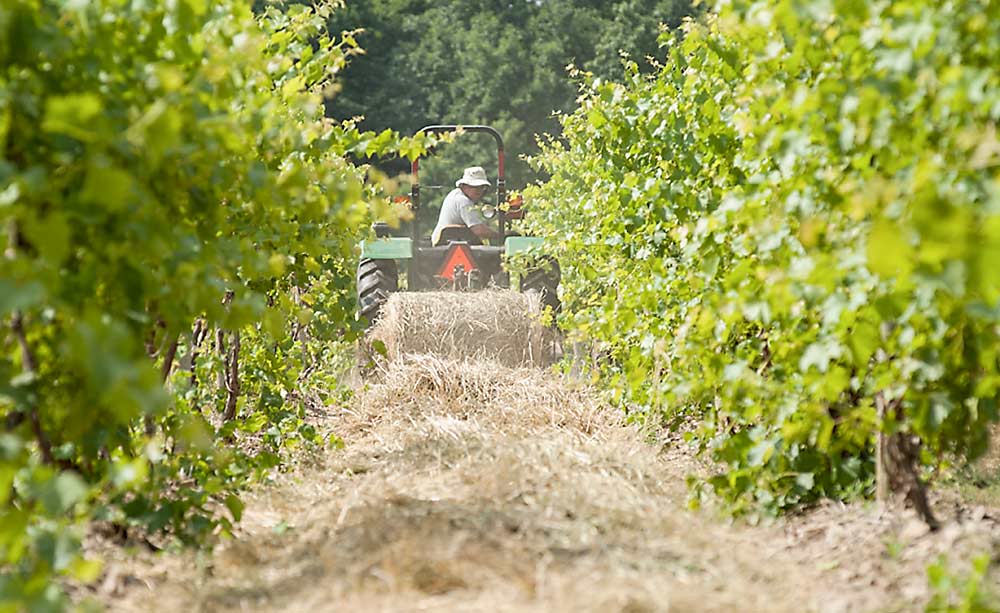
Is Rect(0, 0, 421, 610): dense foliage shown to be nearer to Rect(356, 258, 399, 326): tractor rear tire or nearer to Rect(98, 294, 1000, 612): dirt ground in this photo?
Rect(98, 294, 1000, 612): dirt ground

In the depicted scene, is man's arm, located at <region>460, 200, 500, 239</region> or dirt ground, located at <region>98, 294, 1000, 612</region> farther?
man's arm, located at <region>460, 200, 500, 239</region>

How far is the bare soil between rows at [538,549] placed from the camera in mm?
2719

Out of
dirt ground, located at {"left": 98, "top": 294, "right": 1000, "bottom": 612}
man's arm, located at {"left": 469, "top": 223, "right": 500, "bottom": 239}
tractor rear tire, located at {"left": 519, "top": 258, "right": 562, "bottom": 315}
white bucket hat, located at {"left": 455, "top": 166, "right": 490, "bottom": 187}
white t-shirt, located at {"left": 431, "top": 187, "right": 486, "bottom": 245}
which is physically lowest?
dirt ground, located at {"left": 98, "top": 294, "right": 1000, "bottom": 612}

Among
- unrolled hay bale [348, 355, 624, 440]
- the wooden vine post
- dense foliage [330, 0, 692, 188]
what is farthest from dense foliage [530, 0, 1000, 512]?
dense foliage [330, 0, 692, 188]

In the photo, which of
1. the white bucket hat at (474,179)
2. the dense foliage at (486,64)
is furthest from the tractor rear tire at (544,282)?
the dense foliage at (486,64)

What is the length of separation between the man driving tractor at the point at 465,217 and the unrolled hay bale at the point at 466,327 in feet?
7.54

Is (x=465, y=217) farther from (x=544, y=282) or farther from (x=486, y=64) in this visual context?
(x=486, y=64)

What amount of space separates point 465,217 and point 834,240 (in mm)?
9173

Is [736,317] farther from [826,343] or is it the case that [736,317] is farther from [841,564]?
[841,564]

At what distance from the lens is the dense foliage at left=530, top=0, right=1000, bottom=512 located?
2.49m

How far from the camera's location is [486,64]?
128ft

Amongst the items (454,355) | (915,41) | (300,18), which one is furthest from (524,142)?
(915,41)

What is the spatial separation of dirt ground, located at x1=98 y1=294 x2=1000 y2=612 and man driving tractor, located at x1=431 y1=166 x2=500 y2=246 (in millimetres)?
6944

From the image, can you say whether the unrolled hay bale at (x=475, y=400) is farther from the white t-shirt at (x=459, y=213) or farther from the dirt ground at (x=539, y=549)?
the white t-shirt at (x=459, y=213)
